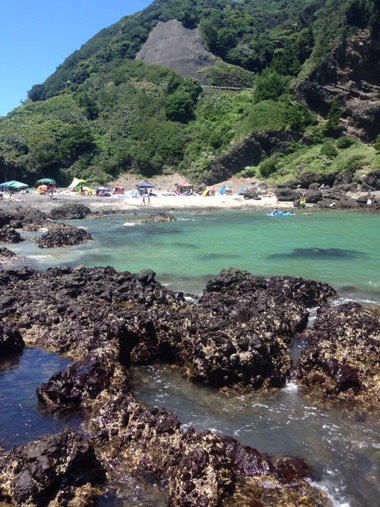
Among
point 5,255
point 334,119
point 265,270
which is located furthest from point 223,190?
point 265,270

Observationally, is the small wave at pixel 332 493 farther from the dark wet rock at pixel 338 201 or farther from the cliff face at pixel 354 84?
the cliff face at pixel 354 84

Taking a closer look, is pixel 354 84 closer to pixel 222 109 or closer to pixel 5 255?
pixel 222 109

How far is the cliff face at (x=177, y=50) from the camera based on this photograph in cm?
10981

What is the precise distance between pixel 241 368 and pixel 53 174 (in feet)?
236

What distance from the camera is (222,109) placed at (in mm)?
84500

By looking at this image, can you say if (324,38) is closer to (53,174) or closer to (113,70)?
(53,174)

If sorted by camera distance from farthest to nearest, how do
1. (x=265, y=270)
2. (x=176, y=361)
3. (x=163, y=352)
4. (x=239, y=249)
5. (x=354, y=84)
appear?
(x=354, y=84) < (x=239, y=249) < (x=265, y=270) < (x=163, y=352) < (x=176, y=361)

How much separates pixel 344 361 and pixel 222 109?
77590mm

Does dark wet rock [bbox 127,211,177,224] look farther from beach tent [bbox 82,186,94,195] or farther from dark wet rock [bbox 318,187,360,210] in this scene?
beach tent [bbox 82,186,94,195]

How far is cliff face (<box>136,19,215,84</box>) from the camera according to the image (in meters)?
110

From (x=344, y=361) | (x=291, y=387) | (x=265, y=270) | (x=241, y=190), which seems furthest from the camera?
(x=241, y=190)

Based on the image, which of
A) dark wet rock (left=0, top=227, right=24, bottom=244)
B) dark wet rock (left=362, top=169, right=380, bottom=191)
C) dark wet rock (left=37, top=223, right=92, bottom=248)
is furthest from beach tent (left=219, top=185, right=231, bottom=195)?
dark wet rock (left=0, top=227, right=24, bottom=244)

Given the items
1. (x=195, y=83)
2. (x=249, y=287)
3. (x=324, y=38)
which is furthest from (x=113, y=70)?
(x=249, y=287)

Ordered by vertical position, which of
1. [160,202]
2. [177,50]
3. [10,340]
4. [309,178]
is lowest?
[10,340]
